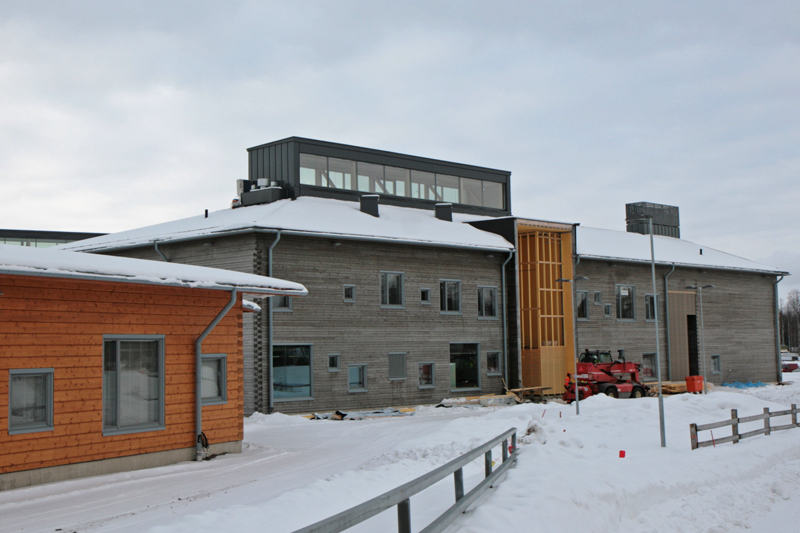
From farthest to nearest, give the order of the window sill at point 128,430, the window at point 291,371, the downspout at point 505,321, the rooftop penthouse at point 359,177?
Answer: the downspout at point 505,321 < the rooftop penthouse at point 359,177 < the window at point 291,371 < the window sill at point 128,430

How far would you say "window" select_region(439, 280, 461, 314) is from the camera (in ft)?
A: 101

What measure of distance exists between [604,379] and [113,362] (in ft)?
75.0

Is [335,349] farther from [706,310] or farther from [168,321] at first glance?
[706,310]

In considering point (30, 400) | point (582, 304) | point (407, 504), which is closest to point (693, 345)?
point (582, 304)

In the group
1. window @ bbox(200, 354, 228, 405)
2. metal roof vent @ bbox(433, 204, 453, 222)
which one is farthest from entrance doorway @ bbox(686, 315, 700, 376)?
window @ bbox(200, 354, 228, 405)

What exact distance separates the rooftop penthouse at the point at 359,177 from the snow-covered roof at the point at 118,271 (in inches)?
628

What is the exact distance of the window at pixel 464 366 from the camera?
31062mm

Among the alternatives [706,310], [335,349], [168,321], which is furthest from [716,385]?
[168,321]

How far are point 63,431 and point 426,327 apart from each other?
61.4ft

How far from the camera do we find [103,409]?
529 inches

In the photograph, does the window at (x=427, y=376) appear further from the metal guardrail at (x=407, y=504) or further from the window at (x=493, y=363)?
the metal guardrail at (x=407, y=504)

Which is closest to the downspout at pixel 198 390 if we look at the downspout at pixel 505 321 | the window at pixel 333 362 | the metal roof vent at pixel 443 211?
the window at pixel 333 362

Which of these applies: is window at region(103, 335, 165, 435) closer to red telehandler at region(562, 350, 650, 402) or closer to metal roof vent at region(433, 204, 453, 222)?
red telehandler at region(562, 350, 650, 402)

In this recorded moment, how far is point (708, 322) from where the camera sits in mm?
41438
